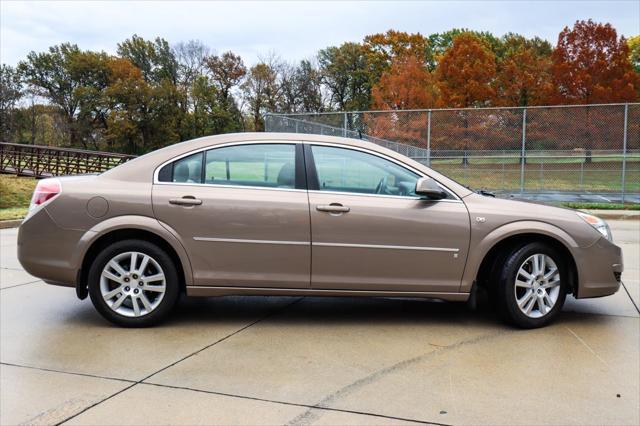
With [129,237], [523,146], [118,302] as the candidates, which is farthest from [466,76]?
[118,302]

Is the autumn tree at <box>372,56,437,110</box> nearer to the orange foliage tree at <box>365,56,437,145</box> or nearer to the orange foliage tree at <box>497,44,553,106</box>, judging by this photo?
the orange foliage tree at <box>365,56,437,145</box>

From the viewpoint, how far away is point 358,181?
190 inches

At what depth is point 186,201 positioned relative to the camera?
4.62m

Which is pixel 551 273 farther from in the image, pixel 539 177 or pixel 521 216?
pixel 539 177

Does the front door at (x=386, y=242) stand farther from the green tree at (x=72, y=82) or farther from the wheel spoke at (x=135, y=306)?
the green tree at (x=72, y=82)

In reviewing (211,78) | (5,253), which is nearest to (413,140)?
(5,253)

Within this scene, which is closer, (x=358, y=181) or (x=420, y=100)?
(x=358, y=181)

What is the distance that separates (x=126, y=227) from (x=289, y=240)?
1310mm

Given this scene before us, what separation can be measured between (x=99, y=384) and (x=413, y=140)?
15460mm

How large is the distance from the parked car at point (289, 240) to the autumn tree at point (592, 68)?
39959 mm

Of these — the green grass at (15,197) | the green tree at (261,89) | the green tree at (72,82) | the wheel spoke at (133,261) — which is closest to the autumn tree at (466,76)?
the green tree at (261,89)

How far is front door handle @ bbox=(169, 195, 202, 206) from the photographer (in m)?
4.62

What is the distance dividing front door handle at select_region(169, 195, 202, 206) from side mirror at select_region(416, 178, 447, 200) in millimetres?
1768

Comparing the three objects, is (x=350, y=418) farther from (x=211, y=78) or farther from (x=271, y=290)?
(x=211, y=78)
